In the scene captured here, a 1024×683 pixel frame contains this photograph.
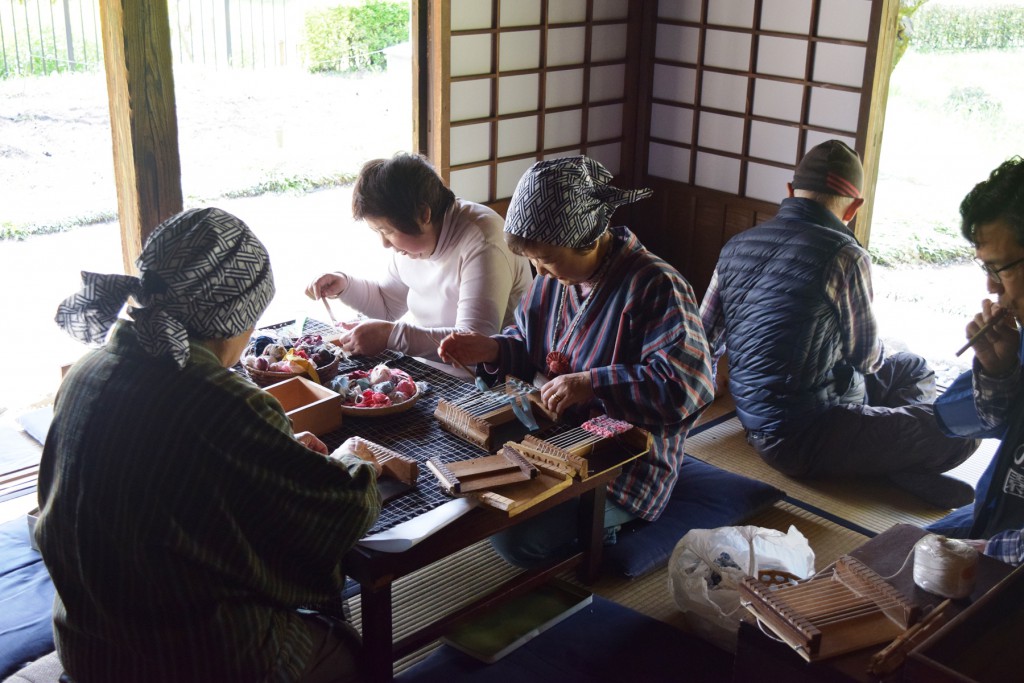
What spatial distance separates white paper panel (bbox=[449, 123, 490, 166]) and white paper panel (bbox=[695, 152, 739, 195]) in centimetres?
132

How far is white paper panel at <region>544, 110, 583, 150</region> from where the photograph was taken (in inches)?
217

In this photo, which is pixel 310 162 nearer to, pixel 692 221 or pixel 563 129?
pixel 563 129

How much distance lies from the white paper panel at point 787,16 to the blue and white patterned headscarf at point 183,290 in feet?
13.6

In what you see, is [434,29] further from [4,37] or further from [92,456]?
[92,456]

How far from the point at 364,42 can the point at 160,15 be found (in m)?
1.38

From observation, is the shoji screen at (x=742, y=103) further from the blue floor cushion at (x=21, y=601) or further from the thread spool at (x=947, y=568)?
the blue floor cushion at (x=21, y=601)

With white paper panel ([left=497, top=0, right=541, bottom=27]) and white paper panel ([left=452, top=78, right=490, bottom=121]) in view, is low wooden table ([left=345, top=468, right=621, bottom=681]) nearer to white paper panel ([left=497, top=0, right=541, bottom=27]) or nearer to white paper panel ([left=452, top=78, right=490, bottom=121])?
white paper panel ([left=452, top=78, right=490, bottom=121])

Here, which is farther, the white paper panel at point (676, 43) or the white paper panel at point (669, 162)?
the white paper panel at point (669, 162)

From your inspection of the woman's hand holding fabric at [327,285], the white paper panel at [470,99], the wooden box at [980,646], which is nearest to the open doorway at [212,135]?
the white paper panel at [470,99]

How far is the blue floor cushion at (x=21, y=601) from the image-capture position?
2.41m

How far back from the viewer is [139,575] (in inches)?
65.2

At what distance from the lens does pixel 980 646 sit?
1.54m

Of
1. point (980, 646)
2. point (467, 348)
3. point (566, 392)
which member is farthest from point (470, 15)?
point (980, 646)

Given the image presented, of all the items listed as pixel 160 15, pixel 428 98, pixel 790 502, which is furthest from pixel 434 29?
pixel 790 502
